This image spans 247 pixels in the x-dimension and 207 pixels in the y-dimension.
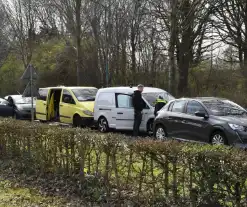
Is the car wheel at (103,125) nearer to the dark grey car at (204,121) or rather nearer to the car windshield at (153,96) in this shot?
the car windshield at (153,96)

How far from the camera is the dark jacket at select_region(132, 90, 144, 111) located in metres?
13.6

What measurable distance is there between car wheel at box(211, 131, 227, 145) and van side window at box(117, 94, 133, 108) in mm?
4671

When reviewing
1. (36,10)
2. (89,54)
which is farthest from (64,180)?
(36,10)

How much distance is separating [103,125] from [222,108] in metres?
5.77

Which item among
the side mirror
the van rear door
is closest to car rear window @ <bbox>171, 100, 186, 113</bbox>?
the side mirror

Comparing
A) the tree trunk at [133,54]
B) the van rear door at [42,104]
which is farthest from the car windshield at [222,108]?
the tree trunk at [133,54]

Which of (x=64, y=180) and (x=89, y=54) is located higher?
(x=89, y=54)

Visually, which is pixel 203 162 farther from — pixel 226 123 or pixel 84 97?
pixel 84 97

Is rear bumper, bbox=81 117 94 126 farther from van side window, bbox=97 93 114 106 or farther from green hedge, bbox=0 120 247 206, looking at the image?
green hedge, bbox=0 120 247 206

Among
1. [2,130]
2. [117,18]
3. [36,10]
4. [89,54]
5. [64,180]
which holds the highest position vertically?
[36,10]

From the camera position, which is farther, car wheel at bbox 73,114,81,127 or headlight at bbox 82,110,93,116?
car wheel at bbox 73,114,81,127

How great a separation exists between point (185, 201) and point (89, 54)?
28.1m

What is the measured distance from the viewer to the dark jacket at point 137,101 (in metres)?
13.6

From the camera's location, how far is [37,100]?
19688 mm
